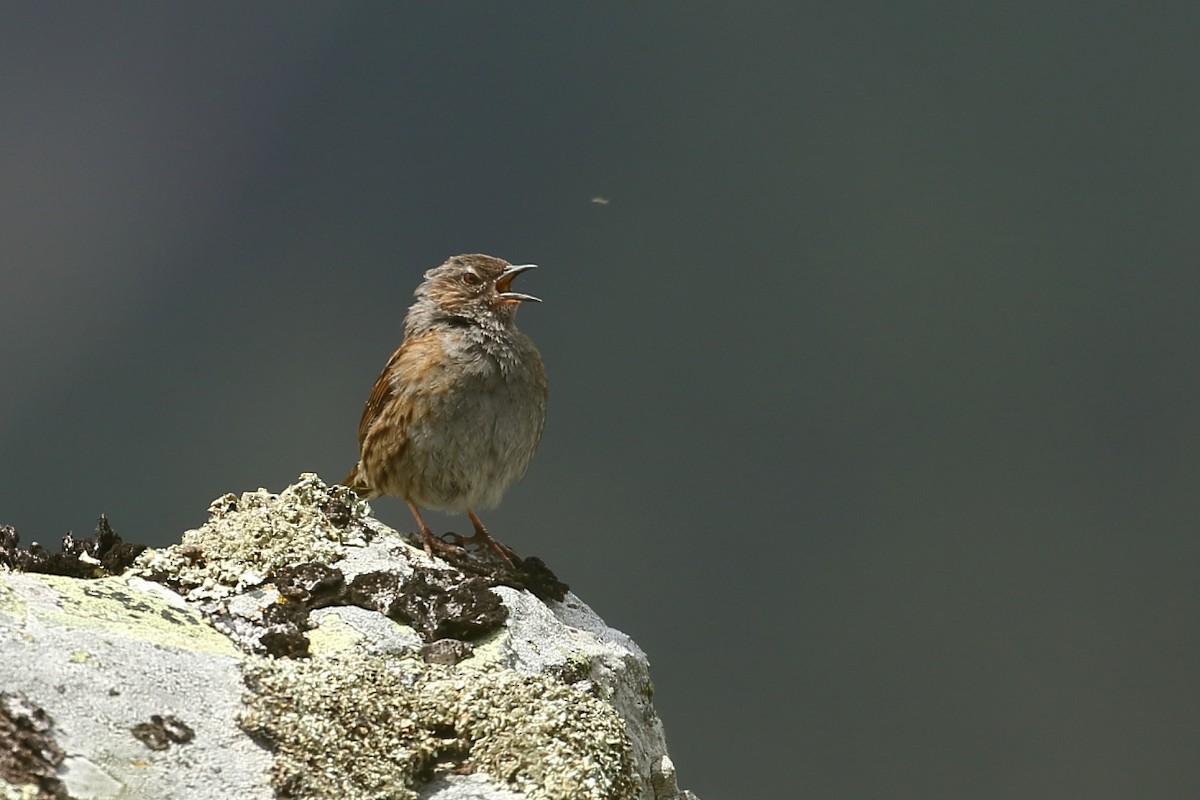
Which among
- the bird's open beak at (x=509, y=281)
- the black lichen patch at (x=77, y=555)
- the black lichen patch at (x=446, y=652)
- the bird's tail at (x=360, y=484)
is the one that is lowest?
the bird's tail at (x=360, y=484)

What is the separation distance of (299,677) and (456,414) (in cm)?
279

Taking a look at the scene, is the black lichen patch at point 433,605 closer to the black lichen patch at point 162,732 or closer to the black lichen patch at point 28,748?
the black lichen patch at point 162,732

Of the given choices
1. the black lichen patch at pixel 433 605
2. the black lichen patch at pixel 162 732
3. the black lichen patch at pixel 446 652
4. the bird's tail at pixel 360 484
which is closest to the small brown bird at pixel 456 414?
the bird's tail at pixel 360 484

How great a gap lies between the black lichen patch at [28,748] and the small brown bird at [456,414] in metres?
2.96

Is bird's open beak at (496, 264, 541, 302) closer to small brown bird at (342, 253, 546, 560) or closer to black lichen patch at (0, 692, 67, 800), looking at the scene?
small brown bird at (342, 253, 546, 560)

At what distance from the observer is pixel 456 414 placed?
557cm

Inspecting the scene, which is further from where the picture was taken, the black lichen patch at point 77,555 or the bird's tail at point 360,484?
the bird's tail at point 360,484

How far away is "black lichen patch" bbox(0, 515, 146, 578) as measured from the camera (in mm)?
3172

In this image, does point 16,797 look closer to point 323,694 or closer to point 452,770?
point 323,694

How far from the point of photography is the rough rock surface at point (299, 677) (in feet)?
8.11

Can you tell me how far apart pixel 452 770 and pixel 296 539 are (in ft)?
3.85

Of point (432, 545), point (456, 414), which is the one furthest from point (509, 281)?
point (432, 545)

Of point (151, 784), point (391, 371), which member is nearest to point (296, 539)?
point (151, 784)

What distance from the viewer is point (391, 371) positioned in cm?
579
